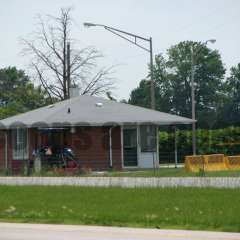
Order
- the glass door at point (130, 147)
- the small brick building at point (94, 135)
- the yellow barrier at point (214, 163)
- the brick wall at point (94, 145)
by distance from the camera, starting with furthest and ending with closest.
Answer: the glass door at point (130, 147), the brick wall at point (94, 145), the small brick building at point (94, 135), the yellow barrier at point (214, 163)

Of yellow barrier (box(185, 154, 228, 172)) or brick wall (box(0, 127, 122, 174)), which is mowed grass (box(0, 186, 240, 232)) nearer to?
yellow barrier (box(185, 154, 228, 172))

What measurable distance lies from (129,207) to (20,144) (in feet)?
71.1

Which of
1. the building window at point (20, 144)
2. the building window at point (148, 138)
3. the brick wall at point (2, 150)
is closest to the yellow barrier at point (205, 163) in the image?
the building window at point (148, 138)

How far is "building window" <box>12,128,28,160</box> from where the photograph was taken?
38188 millimetres

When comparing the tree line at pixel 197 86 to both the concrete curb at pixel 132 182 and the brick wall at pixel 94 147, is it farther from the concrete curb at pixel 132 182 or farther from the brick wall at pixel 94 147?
the concrete curb at pixel 132 182

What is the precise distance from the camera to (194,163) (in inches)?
1280

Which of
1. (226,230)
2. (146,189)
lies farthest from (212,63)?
(226,230)

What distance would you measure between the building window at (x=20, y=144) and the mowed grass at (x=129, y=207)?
14.7 meters

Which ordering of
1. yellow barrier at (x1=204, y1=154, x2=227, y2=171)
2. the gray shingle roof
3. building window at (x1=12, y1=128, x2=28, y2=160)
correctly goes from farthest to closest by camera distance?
building window at (x1=12, y1=128, x2=28, y2=160), the gray shingle roof, yellow barrier at (x1=204, y1=154, x2=227, y2=171)

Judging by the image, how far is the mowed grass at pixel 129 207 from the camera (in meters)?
15.1

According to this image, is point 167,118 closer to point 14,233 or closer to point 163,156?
point 163,156

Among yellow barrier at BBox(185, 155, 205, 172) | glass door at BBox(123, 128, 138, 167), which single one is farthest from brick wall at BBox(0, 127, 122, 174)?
yellow barrier at BBox(185, 155, 205, 172)

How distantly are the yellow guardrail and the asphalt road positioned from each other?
17010mm

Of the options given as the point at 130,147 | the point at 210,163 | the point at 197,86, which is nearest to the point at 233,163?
the point at 210,163
